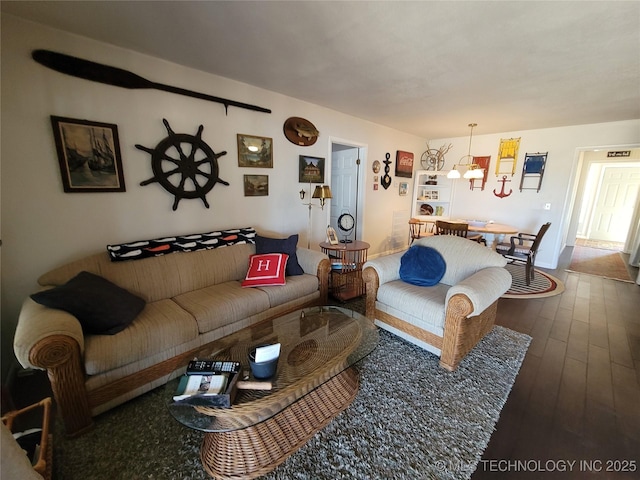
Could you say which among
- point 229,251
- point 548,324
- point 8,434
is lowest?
point 548,324

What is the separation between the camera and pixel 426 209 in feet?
18.8

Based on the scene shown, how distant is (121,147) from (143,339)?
1617mm

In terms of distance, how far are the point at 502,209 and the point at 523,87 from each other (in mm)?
2923

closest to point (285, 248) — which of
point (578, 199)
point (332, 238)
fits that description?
point (332, 238)

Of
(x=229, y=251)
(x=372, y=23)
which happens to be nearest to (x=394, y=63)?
(x=372, y=23)

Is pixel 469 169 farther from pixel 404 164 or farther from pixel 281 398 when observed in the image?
pixel 281 398

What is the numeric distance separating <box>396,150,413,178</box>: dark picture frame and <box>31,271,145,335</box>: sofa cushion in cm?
469

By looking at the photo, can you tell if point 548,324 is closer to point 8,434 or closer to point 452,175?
point 452,175

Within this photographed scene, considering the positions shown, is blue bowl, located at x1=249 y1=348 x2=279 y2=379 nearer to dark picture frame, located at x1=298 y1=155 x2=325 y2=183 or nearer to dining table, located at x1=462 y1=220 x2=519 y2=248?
dark picture frame, located at x1=298 y1=155 x2=325 y2=183

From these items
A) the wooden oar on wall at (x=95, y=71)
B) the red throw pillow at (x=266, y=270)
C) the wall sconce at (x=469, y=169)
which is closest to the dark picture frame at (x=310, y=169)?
the red throw pillow at (x=266, y=270)

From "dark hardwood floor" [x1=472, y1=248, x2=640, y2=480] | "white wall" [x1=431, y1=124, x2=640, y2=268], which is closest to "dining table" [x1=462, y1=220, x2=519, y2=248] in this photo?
"white wall" [x1=431, y1=124, x2=640, y2=268]

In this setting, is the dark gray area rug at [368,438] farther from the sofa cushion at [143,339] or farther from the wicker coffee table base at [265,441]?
the sofa cushion at [143,339]

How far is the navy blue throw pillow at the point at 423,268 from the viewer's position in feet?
8.09

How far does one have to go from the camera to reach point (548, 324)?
2.71 metres
